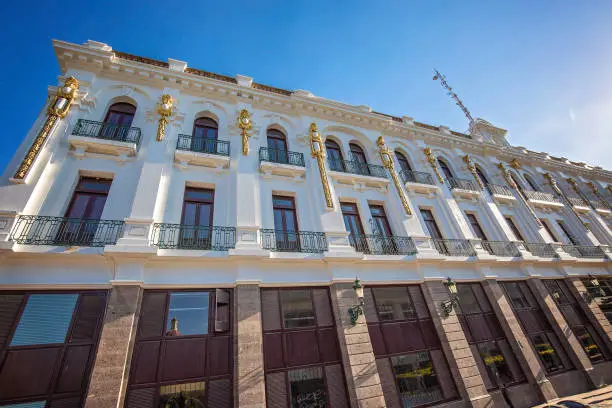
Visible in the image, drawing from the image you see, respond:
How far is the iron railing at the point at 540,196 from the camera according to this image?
16.4m

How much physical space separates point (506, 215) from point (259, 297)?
15.0m

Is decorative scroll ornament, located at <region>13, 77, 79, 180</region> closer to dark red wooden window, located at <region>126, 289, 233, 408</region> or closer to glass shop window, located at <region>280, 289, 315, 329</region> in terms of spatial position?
dark red wooden window, located at <region>126, 289, 233, 408</region>

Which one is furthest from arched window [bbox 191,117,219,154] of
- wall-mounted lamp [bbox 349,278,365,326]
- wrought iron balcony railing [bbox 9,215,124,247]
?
wall-mounted lamp [bbox 349,278,365,326]

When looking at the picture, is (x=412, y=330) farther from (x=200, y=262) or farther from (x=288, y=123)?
(x=288, y=123)

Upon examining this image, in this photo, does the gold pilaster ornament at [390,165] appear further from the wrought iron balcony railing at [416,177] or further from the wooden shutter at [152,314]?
the wooden shutter at [152,314]

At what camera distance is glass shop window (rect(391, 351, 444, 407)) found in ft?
25.2

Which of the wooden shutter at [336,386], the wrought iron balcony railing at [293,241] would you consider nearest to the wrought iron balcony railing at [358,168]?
the wrought iron balcony railing at [293,241]

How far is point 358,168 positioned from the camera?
12555 millimetres

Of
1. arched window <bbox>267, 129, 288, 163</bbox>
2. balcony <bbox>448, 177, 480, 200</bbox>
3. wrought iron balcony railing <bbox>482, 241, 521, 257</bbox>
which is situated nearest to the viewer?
arched window <bbox>267, 129, 288, 163</bbox>

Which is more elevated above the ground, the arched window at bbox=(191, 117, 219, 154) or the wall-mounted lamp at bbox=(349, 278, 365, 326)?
the arched window at bbox=(191, 117, 219, 154)

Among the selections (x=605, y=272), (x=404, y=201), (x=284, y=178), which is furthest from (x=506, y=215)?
(x=284, y=178)

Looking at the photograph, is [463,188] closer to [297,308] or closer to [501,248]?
[501,248]

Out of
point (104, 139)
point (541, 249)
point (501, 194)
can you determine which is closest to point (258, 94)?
point (104, 139)

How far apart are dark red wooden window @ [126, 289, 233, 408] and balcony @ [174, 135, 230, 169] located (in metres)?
Result: 4.67
